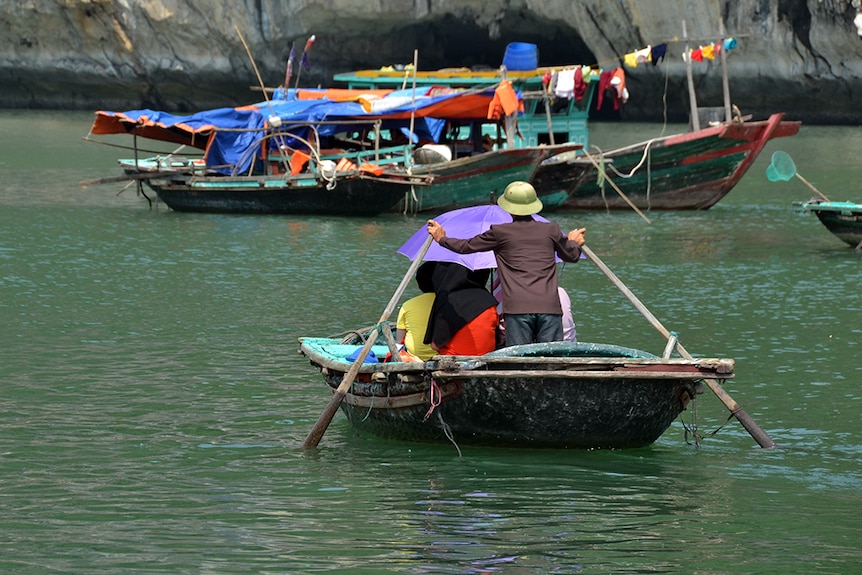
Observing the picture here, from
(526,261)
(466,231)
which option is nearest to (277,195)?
(466,231)

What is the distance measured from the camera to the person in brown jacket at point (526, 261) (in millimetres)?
7723

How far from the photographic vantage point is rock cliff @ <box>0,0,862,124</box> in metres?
35.9

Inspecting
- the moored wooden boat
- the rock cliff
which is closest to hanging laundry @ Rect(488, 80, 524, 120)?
the moored wooden boat

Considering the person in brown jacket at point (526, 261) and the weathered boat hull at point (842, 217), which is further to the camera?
the weathered boat hull at point (842, 217)

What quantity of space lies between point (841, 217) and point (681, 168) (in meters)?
4.72

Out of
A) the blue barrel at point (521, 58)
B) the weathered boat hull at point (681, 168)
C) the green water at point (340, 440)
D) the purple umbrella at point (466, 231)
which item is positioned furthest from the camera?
the blue barrel at point (521, 58)

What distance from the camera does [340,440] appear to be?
8234 mm

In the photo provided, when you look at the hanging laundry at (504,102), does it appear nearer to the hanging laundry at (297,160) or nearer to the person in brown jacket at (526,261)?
the hanging laundry at (297,160)

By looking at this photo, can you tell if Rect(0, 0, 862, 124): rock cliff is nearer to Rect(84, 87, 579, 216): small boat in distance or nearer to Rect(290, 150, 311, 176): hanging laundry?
Rect(84, 87, 579, 216): small boat in distance

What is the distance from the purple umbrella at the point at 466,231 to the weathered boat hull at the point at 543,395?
2.97 feet

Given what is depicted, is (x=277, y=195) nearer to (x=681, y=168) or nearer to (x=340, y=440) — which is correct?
(x=681, y=168)

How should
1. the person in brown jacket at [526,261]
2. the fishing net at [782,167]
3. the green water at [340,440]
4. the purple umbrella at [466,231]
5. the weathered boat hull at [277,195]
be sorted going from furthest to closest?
1. the weathered boat hull at [277,195]
2. the fishing net at [782,167]
3. the purple umbrella at [466,231]
4. the person in brown jacket at [526,261]
5. the green water at [340,440]

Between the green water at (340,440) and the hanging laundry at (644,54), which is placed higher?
the hanging laundry at (644,54)

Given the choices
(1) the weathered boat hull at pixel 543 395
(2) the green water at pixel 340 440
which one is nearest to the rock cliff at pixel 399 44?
(2) the green water at pixel 340 440
